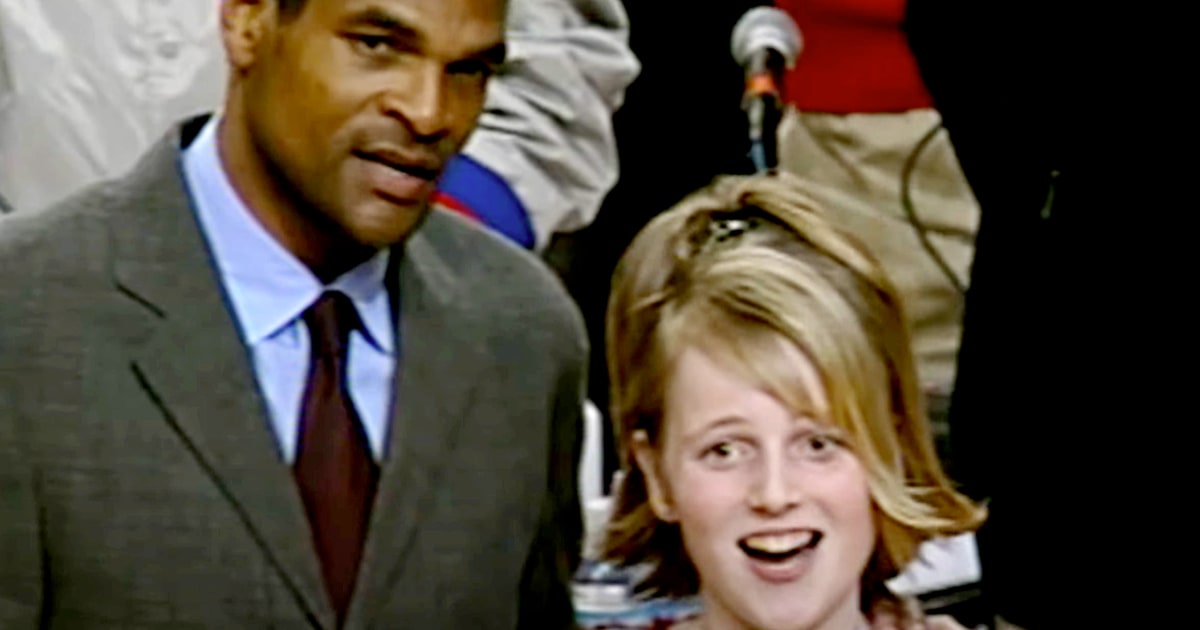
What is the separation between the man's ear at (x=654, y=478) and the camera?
2.10m

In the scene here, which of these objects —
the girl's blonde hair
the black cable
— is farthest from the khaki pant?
the girl's blonde hair

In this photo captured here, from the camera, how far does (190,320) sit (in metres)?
2.00

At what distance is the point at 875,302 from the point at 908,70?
1.71m

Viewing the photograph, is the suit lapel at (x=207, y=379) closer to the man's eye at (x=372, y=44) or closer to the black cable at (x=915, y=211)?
the man's eye at (x=372, y=44)

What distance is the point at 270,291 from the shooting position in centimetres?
204

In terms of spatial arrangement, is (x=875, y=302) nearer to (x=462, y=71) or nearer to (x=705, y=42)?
(x=462, y=71)

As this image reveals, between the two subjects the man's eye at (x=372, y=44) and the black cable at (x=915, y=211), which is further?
the black cable at (x=915, y=211)

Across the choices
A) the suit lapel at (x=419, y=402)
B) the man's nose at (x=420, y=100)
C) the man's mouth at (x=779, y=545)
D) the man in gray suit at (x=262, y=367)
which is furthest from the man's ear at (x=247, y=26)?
the man's mouth at (x=779, y=545)

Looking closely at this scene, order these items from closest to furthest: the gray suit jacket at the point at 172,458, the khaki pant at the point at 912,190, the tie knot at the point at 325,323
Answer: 1. the gray suit jacket at the point at 172,458
2. the tie knot at the point at 325,323
3. the khaki pant at the point at 912,190

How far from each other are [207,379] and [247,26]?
0.25 metres

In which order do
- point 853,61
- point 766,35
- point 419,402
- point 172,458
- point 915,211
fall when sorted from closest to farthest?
point 172,458
point 419,402
point 766,35
point 853,61
point 915,211

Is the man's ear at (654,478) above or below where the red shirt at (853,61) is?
below

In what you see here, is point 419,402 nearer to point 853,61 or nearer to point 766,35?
point 766,35

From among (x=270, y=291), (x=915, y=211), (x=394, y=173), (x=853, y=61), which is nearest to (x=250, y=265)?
(x=270, y=291)
